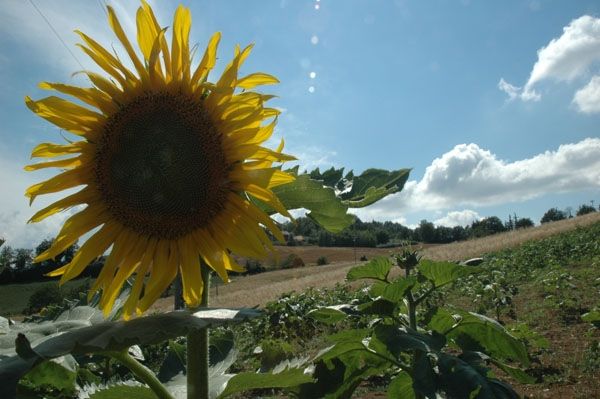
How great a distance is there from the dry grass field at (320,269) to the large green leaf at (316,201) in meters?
0.18

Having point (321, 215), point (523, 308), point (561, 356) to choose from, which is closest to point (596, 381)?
point (561, 356)

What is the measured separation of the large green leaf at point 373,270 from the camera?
2828 millimetres

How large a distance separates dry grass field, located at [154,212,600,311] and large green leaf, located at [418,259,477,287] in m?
0.75

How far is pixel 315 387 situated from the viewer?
87.5 inches

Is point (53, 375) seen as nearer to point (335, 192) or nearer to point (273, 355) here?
point (273, 355)

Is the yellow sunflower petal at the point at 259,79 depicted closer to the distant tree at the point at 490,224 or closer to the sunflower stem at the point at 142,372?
the sunflower stem at the point at 142,372

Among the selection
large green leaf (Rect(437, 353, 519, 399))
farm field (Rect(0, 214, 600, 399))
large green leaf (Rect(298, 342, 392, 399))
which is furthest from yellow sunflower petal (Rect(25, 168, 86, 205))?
large green leaf (Rect(437, 353, 519, 399))

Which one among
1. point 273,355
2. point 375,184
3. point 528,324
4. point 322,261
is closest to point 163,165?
point 375,184

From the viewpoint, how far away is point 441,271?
8.63ft

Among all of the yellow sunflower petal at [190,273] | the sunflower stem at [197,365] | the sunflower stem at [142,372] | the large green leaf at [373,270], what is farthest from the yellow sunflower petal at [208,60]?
the large green leaf at [373,270]

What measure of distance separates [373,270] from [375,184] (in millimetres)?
1168

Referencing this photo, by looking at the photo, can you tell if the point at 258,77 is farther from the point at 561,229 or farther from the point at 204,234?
the point at 561,229

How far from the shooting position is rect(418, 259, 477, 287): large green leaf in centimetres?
256

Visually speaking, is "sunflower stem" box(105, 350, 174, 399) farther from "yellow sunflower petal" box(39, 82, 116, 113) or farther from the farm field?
"yellow sunflower petal" box(39, 82, 116, 113)
